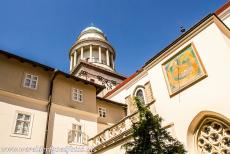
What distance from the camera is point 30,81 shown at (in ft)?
52.9

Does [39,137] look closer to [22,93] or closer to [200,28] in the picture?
[22,93]

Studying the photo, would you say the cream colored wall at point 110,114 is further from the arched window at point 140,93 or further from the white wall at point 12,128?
the white wall at point 12,128

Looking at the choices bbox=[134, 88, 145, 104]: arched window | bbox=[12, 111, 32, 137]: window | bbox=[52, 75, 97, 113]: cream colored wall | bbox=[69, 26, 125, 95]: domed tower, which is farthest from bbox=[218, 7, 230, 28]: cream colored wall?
bbox=[69, 26, 125, 95]: domed tower

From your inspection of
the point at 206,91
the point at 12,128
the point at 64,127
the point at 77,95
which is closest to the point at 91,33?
the point at 77,95

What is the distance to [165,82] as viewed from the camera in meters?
13.9

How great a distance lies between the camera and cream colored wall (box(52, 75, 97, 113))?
55.8 ft

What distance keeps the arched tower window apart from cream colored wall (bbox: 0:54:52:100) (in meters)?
10.8

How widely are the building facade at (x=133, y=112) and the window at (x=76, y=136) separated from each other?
0.23ft

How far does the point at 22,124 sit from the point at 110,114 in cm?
859

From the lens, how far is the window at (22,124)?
13883 mm

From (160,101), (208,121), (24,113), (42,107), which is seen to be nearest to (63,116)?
(42,107)

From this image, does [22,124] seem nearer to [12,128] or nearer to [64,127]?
[12,128]

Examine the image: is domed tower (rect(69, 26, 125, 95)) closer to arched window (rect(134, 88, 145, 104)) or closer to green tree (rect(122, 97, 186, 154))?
arched window (rect(134, 88, 145, 104))

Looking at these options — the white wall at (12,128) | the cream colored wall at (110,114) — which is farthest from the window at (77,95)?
the white wall at (12,128)
